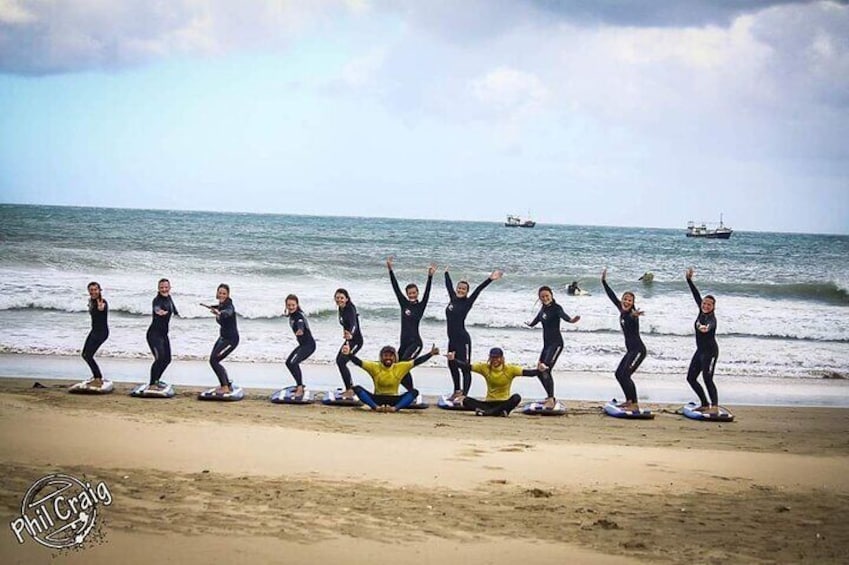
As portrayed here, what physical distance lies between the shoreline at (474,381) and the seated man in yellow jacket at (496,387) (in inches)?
61.8

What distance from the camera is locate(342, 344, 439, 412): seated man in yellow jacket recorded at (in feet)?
40.9

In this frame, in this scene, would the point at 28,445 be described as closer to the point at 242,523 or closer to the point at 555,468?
the point at 242,523

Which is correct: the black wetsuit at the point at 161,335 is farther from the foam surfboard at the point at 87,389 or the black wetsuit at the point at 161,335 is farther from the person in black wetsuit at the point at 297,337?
the person in black wetsuit at the point at 297,337

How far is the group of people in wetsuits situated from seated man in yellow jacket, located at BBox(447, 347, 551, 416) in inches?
0.6

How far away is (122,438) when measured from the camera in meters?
9.42

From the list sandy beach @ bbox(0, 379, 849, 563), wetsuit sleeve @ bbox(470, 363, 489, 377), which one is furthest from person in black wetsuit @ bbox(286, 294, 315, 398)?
wetsuit sleeve @ bbox(470, 363, 489, 377)

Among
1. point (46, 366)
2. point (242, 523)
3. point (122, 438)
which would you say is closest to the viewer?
point (242, 523)

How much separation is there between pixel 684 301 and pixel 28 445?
23284 millimetres

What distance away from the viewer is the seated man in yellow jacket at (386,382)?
40.9 ft

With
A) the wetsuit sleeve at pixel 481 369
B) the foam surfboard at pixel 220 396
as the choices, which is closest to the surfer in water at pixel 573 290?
the wetsuit sleeve at pixel 481 369

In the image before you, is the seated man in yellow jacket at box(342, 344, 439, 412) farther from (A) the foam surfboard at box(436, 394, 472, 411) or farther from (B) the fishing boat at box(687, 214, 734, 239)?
(B) the fishing boat at box(687, 214, 734, 239)

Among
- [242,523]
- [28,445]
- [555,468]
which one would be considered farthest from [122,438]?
[555,468]

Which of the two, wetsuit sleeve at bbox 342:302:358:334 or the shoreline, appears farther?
the shoreline

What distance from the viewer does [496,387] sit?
12.4m
